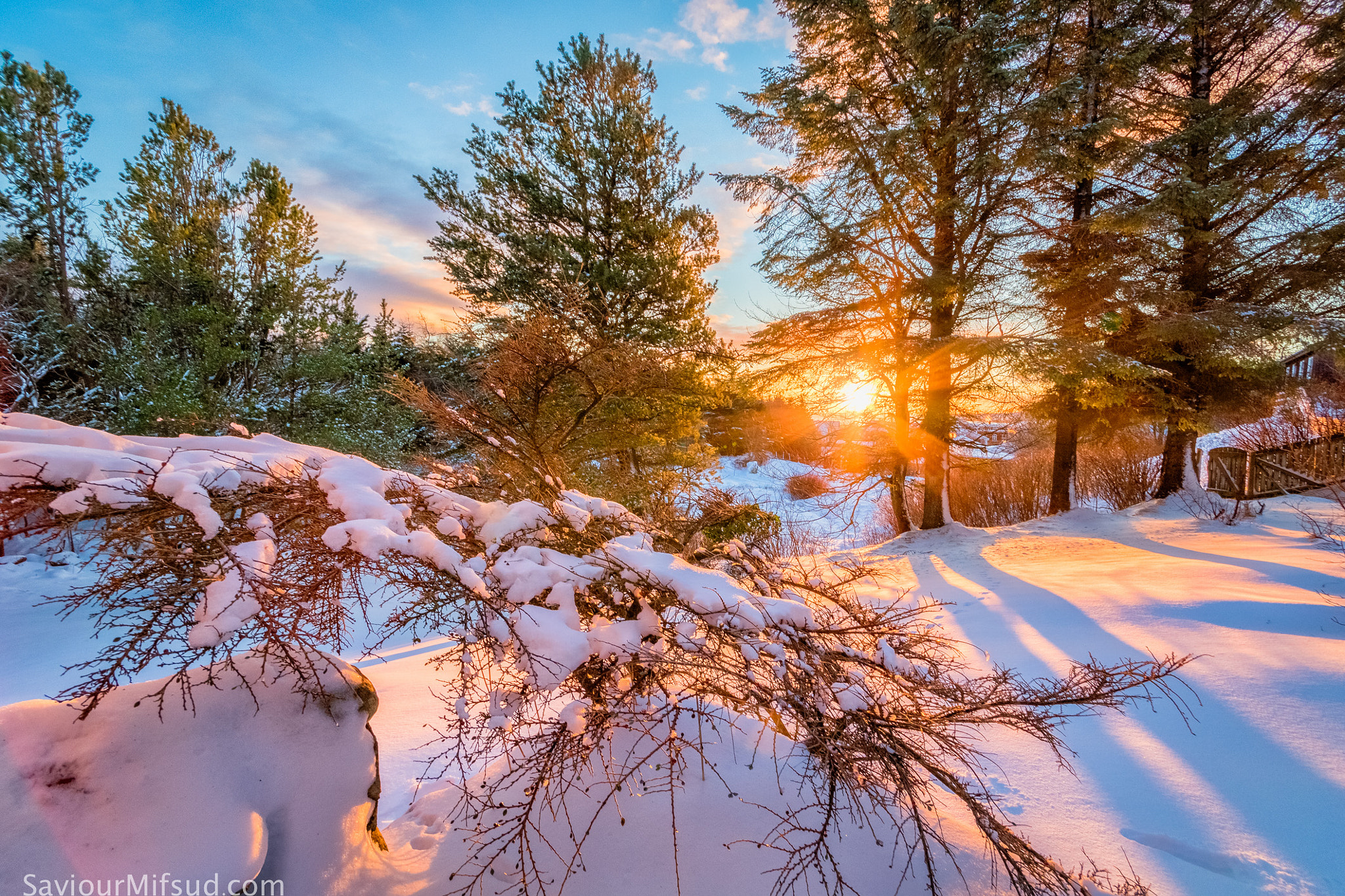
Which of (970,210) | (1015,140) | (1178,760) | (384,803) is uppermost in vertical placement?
(1015,140)

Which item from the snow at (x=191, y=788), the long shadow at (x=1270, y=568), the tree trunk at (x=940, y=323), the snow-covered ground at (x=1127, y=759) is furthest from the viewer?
the tree trunk at (x=940, y=323)

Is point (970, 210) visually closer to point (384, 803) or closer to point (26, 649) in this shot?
point (384, 803)

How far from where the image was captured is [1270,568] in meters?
5.37

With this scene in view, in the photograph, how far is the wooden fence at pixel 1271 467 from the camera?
300 inches

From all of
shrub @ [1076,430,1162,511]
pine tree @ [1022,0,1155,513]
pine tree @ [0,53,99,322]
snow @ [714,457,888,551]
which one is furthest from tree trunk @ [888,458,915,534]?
pine tree @ [0,53,99,322]

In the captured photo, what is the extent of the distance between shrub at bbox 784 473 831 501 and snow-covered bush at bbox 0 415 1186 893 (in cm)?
1644

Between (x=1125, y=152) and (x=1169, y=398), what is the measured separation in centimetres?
433

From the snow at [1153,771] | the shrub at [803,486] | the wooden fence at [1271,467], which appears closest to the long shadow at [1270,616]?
the snow at [1153,771]

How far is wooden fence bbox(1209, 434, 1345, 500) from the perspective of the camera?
761 centimetres

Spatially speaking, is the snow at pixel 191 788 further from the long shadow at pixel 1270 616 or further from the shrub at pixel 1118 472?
the shrub at pixel 1118 472

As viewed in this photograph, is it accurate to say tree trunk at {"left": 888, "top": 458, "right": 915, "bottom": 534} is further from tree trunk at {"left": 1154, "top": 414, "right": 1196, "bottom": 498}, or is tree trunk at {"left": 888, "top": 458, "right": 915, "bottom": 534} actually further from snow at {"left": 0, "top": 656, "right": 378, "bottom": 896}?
snow at {"left": 0, "top": 656, "right": 378, "bottom": 896}

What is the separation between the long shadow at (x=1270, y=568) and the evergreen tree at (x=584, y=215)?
8.21 metres

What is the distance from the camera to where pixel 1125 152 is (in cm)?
854

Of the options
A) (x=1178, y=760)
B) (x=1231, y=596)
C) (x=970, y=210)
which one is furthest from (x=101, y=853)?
(x=970, y=210)
